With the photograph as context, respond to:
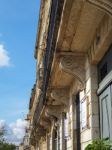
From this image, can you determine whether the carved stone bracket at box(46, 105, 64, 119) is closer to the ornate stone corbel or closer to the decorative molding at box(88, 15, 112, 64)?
the ornate stone corbel

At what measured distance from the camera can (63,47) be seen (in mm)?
8719

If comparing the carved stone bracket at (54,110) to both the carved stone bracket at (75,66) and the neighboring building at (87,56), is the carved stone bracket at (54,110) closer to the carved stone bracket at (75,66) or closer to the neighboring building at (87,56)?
the neighboring building at (87,56)

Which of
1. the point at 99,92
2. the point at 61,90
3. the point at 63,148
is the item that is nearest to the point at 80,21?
the point at 99,92

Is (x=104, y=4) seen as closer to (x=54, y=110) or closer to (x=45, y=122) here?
(x=54, y=110)

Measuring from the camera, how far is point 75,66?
9312mm

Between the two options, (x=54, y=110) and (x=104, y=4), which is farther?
(x=54, y=110)

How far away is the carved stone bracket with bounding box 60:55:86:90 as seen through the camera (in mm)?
9109

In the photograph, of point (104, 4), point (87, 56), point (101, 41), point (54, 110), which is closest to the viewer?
point (104, 4)

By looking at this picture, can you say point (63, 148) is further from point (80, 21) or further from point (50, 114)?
point (80, 21)

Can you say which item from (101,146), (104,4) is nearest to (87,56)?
(101,146)

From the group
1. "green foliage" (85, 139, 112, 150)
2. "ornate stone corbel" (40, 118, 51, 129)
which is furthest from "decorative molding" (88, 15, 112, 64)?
"ornate stone corbel" (40, 118, 51, 129)

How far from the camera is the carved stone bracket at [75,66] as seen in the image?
359 inches

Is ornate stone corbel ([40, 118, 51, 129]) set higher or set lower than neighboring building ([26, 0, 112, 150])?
higher

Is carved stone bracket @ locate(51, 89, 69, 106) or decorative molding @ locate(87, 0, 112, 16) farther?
carved stone bracket @ locate(51, 89, 69, 106)
